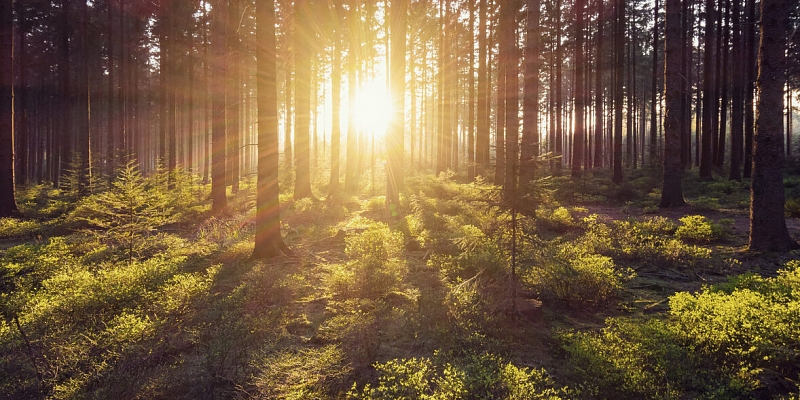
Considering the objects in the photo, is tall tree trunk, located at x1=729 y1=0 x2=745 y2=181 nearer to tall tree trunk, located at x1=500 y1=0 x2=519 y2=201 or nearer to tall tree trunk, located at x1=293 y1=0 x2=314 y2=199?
tall tree trunk, located at x1=500 y1=0 x2=519 y2=201

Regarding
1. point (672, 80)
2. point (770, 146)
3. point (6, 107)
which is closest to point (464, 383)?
point (770, 146)

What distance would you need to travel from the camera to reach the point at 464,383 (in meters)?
3.25

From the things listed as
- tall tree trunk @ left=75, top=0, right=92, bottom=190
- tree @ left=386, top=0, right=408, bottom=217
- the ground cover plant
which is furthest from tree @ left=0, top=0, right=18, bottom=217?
tree @ left=386, top=0, right=408, bottom=217

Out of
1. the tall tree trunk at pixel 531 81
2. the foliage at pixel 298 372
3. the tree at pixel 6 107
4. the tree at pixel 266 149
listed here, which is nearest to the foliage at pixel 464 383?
the foliage at pixel 298 372

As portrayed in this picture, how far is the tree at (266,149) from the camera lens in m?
8.27

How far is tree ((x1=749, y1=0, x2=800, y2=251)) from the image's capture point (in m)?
6.91

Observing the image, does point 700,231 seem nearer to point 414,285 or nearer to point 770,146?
point 770,146

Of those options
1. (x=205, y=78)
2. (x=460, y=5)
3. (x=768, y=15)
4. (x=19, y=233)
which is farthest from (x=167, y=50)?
(x=768, y=15)

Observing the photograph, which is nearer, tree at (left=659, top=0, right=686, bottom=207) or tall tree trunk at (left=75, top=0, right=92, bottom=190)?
tree at (left=659, top=0, right=686, bottom=207)

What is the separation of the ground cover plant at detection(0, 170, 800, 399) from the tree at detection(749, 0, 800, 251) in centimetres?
58

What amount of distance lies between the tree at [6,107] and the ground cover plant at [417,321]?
820 centimetres

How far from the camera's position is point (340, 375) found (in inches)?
140

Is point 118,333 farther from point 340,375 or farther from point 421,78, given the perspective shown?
point 421,78

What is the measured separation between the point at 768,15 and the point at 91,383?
12.1 meters
